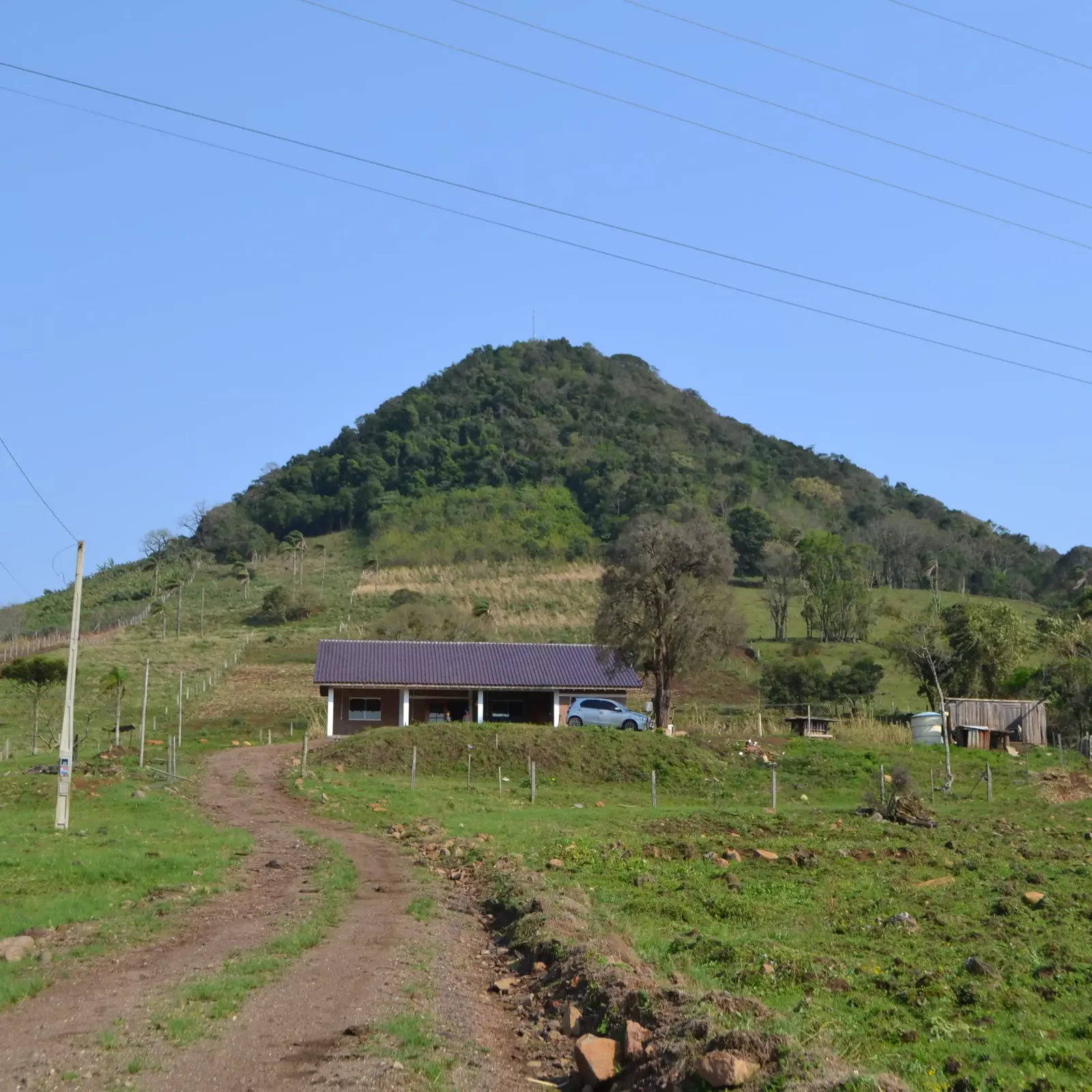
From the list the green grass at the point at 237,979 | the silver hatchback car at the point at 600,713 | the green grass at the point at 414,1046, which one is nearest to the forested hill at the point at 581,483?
the silver hatchback car at the point at 600,713

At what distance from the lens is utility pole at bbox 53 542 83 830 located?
24250mm

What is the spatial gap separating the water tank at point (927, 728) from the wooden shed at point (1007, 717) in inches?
69.2

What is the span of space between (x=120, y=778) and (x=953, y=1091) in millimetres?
31083

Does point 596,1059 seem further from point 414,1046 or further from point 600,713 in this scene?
point 600,713

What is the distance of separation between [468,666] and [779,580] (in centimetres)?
5354

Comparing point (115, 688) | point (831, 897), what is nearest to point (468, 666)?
point (115, 688)

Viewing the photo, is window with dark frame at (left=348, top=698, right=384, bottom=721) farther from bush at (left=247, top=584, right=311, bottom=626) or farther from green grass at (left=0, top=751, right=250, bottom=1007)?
bush at (left=247, top=584, right=311, bottom=626)

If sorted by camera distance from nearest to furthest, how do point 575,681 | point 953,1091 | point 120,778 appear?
point 953,1091 < point 120,778 < point 575,681

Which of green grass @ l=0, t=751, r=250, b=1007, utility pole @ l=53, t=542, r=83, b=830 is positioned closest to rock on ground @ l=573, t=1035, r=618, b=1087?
green grass @ l=0, t=751, r=250, b=1007

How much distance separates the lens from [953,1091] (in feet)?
24.0

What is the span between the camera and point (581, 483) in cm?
15450

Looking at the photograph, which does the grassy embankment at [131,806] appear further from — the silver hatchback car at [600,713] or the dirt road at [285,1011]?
the silver hatchback car at [600,713]

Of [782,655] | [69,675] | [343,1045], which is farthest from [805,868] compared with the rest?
[782,655]

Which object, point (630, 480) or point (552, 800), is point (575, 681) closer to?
point (552, 800)
